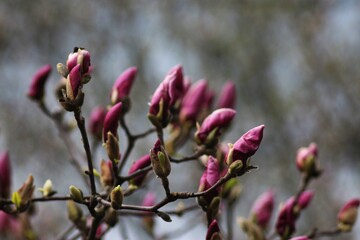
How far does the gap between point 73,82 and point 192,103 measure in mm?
665

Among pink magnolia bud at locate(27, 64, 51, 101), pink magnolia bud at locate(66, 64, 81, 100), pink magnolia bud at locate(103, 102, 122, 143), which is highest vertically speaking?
pink magnolia bud at locate(27, 64, 51, 101)

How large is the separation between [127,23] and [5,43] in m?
2.00

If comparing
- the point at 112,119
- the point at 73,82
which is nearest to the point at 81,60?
the point at 73,82

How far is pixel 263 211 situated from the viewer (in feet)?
7.04

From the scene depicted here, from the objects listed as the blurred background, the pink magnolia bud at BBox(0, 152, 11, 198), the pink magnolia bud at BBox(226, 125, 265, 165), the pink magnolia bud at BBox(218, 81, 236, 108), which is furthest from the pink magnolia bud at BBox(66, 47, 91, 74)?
the blurred background

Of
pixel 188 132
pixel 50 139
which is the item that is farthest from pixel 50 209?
pixel 188 132

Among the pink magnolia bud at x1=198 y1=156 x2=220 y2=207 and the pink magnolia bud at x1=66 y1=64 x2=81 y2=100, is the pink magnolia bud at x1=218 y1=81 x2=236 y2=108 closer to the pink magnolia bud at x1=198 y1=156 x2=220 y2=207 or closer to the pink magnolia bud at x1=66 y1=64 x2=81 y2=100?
the pink magnolia bud at x1=198 y1=156 x2=220 y2=207

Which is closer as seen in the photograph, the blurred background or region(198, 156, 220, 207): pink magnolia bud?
region(198, 156, 220, 207): pink magnolia bud

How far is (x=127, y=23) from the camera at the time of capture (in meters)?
9.31

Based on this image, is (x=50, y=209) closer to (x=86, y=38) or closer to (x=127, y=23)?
(x=86, y=38)

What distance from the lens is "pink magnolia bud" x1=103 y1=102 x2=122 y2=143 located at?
1.54m

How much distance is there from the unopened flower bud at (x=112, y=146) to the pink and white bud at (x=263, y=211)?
2.37 feet

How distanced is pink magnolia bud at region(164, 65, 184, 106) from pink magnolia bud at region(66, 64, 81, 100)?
12.9 inches

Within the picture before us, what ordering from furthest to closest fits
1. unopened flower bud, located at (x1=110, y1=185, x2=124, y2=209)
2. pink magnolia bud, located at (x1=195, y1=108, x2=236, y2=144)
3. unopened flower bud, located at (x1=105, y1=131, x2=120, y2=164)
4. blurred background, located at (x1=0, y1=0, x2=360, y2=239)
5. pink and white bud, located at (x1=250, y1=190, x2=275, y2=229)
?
blurred background, located at (x1=0, y1=0, x2=360, y2=239)
pink and white bud, located at (x1=250, y1=190, x2=275, y2=229)
pink magnolia bud, located at (x1=195, y1=108, x2=236, y2=144)
unopened flower bud, located at (x1=105, y1=131, x2=120, y2=164)
unopened flower bud, located at (x1=110, y1=185, x2=124, y2=209)
